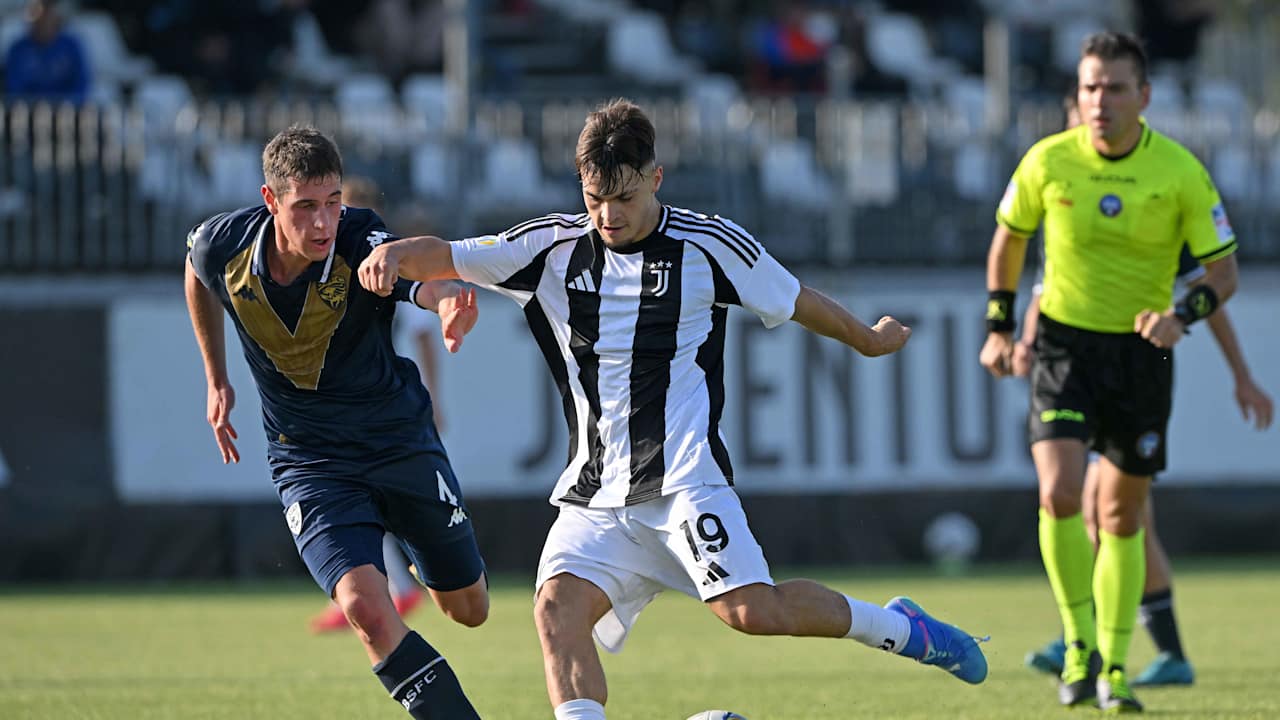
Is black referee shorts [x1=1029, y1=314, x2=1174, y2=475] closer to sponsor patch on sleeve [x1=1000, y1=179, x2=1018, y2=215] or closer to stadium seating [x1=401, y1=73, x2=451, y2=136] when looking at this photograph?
sponsor patch on sleeve [x1=1000, y1=179, x2=1018, y2=215]

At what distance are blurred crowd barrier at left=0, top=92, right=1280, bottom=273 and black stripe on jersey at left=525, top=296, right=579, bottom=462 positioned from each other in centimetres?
759

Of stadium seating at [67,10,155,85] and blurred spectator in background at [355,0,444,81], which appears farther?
blurred spectator in background at [355,0,444,81]

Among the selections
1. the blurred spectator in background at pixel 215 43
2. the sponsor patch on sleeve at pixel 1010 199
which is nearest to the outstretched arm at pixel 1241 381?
the sponsor patch on sleeve at pixel 1010 199

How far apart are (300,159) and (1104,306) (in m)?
3.26

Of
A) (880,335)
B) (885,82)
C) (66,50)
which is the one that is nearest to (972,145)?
(885,82)

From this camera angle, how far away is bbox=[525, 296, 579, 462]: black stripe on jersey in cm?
576

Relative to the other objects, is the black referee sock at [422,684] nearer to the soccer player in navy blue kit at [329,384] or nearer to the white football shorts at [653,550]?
the soccer player in navy blue kit at [329,384]

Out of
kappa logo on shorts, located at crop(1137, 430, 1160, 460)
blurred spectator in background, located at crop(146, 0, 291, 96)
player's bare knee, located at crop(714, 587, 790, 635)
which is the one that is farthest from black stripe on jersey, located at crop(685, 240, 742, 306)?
blurred spectator in background, located at crop(146, 0, 291, 96)

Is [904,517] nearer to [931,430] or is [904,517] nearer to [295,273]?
[931,430]

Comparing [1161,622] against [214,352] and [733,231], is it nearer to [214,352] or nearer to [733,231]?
[733,231]

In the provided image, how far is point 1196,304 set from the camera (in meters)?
7.05

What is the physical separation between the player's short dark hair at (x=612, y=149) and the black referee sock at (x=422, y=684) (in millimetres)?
1448

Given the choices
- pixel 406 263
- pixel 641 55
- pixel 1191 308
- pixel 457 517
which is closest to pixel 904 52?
pixel 641 55

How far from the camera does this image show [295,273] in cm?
598
